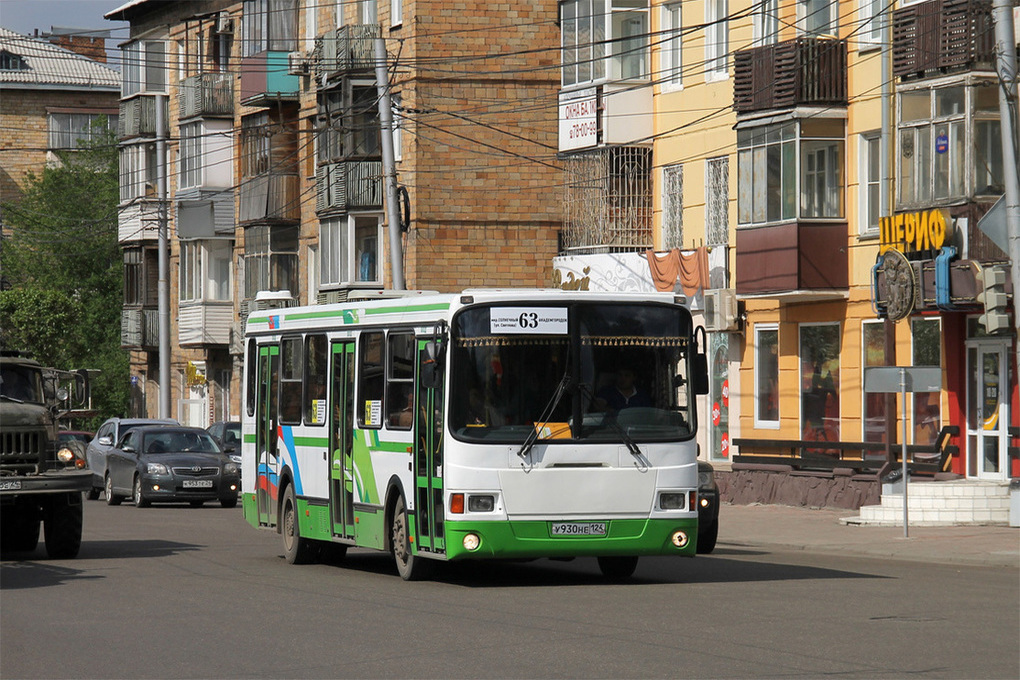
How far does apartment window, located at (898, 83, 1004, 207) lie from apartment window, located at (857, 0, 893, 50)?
1.83 meters

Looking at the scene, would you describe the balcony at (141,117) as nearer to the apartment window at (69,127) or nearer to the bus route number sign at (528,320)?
the apartment window at (69,127)

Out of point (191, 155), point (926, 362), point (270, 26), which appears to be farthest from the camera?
point (191, 155)

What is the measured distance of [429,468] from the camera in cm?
1755

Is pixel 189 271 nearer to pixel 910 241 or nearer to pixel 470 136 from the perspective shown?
pixel 470 136

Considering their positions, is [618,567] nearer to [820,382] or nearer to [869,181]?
[869,181]

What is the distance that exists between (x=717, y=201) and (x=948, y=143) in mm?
8349

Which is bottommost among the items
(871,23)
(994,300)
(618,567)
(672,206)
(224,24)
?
(618,567)

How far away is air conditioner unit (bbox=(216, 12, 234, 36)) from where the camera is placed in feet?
200

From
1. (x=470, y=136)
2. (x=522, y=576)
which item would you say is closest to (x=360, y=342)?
(x=522, y=576)

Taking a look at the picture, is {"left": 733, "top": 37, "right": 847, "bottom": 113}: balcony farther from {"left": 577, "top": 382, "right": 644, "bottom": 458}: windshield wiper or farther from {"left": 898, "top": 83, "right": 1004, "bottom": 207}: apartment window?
{"left": 577, "top": 382, "right": 644, "bottom": 458}: windshield wiper

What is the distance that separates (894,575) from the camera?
19.3 m

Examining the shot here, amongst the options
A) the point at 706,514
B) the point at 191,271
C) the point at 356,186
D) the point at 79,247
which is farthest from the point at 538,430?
the point at 79,247

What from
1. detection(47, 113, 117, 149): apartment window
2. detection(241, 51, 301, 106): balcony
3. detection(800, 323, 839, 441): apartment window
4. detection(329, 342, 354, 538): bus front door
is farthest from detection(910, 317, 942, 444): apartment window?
detection(47, 113, 117, 149): apartment window

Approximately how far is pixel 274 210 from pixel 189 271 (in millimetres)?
8865
